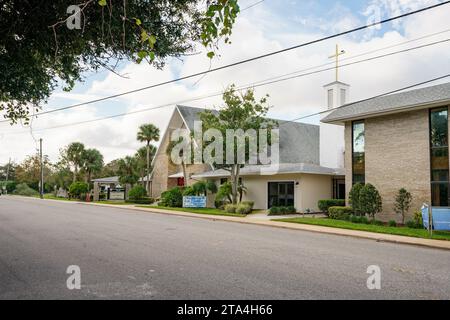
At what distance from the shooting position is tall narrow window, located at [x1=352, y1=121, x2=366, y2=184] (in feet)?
71.5

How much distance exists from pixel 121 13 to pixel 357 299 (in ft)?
21.1

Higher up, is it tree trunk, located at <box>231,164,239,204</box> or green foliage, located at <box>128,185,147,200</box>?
tree trunk, located at <box>231,164,239,204</box>

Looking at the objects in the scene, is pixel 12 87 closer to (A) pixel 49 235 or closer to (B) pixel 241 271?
(A) pixel 49 235

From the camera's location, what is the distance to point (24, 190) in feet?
243

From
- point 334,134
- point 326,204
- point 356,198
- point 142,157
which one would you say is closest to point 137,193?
point 142,157

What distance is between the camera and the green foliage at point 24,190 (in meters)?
72.5

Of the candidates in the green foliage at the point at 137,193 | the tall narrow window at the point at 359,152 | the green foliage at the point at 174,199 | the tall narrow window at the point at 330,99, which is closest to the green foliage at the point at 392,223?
the tall narrow window at the point at 359,152

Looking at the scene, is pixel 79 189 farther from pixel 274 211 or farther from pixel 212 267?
pixel 212 267

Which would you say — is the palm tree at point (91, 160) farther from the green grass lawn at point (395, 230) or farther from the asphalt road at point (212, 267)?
the asphalt road at point (212, 267)

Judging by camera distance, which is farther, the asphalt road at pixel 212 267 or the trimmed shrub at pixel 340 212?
the trimmed shrub at pixel 340 212

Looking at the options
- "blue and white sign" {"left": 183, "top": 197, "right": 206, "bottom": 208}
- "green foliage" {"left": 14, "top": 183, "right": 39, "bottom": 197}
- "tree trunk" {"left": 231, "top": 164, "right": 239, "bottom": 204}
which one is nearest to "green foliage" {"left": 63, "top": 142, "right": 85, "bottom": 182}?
"green foliage" {"left": 14, "top": 183, "right": 39, "bottom": 197}

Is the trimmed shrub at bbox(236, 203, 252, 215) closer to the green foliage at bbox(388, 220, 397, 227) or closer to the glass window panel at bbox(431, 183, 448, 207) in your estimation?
the green foliage at bbox(388, 220, 397, 227)

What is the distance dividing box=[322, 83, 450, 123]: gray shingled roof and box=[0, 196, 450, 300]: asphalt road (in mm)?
8502

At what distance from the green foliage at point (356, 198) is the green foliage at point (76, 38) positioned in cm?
1398
